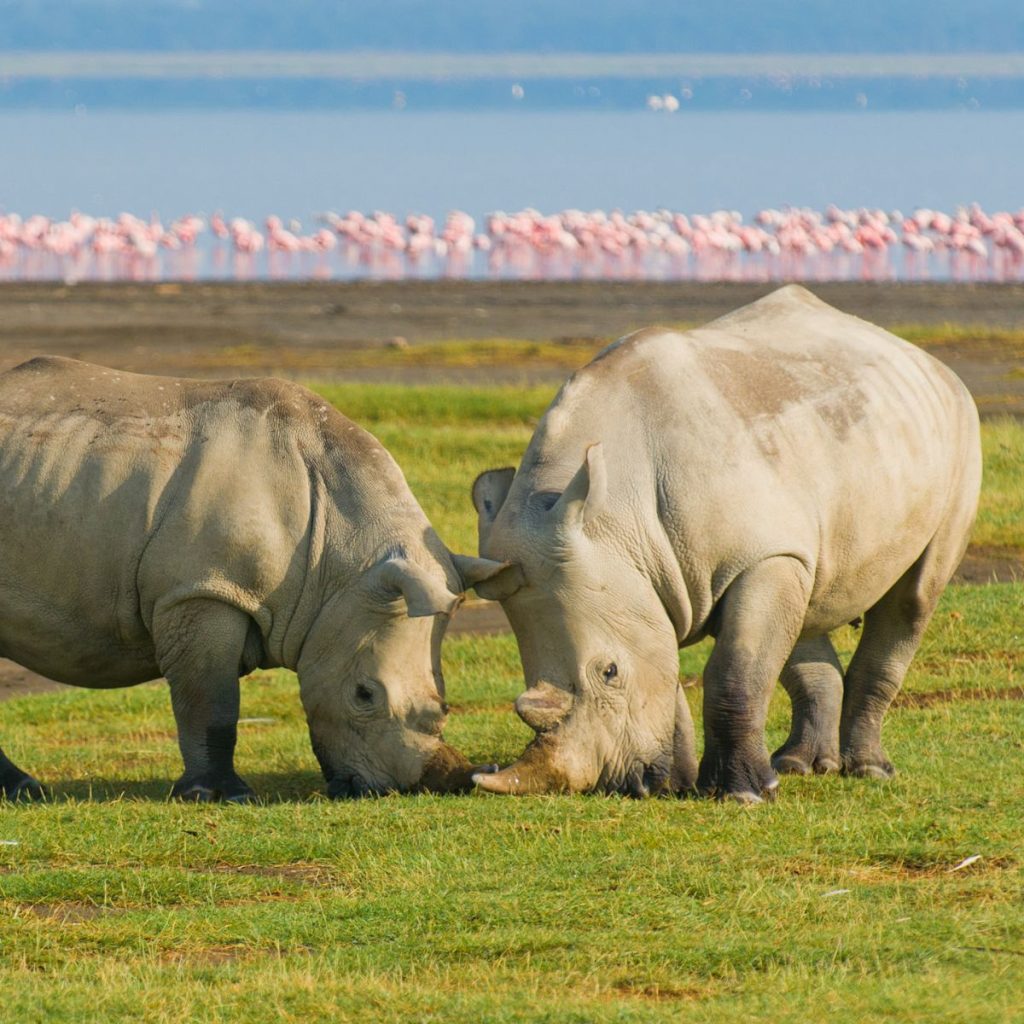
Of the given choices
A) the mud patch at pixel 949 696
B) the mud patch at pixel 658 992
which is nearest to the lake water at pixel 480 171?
the mud patch at pixel 949 696

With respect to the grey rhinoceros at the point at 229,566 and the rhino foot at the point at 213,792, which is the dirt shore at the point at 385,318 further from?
the rhino foot at the point at 213,792

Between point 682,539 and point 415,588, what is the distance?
3.73 ft

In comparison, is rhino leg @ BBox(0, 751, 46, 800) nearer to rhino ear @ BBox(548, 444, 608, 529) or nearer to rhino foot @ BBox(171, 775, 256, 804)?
rhino foot @ BBox(171, 775, 256, 804)

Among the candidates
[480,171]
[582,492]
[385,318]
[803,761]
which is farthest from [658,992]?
[480,171]

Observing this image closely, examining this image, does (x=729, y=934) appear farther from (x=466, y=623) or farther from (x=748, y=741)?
(x=466, y=623)

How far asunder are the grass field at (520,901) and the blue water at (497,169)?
9610cm

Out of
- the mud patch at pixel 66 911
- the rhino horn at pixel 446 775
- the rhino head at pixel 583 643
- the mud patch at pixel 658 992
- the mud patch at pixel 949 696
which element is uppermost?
the rhino head at pixel 583 643

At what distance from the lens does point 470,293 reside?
52750 millimetres

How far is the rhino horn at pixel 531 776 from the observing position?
30.8 ft

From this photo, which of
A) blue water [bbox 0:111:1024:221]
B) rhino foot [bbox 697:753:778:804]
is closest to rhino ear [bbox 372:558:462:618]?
rhino foot [bbox 697:753:778:804]

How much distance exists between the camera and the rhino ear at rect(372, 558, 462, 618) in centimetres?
959

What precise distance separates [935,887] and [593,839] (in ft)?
4.46

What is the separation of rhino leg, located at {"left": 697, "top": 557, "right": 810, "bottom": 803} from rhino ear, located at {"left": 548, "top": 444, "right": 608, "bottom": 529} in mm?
745

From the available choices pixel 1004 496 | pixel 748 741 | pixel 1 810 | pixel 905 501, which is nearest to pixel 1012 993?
pixel 748 741
